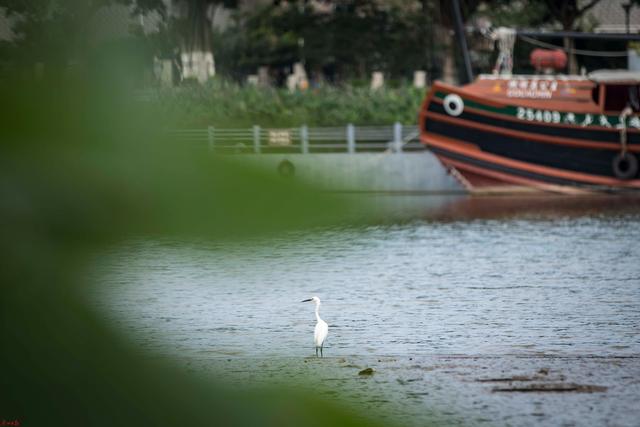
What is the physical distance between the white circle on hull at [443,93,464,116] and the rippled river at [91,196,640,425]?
8655 millimetres

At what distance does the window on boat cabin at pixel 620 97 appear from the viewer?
30.3 meters

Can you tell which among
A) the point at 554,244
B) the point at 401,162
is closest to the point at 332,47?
the point at 401,162

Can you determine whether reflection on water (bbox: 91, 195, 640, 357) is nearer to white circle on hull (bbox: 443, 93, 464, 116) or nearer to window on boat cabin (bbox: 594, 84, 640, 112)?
window on boat cabin (bbox: 594, 84, 640, 112)

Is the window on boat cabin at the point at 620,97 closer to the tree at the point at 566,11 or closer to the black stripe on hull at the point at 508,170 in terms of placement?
the black stripe on hull at the point at 508,170

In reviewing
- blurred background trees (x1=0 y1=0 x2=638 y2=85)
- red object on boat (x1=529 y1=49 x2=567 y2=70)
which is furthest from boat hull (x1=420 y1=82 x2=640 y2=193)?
blurred background trees (x1=0 y1=0 x2=638 y2=85)

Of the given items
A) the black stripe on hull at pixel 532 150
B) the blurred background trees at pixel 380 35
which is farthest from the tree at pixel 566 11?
the black stripe on hull at pixel 532 150

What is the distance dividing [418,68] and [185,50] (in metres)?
47.4

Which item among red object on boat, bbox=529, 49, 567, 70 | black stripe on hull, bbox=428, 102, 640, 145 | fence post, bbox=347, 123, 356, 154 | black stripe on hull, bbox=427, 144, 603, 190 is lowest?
black stripe on hull, bbox=427, 144, 603, 190

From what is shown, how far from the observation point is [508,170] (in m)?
32.1

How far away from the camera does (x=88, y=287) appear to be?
4.49 ft

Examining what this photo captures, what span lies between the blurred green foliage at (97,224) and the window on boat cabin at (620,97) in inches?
1168

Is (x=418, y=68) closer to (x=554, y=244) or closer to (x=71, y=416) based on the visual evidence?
(x=554, y=244)

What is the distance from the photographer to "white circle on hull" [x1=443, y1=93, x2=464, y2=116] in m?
31.6

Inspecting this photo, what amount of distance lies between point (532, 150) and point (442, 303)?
59.7 feet
